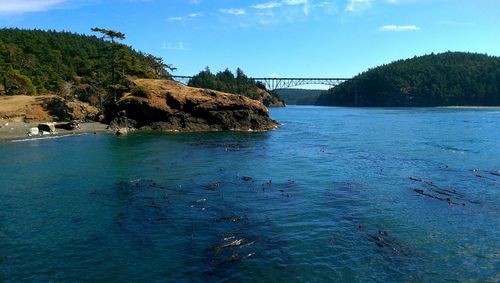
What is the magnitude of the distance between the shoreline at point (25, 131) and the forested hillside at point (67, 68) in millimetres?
10091

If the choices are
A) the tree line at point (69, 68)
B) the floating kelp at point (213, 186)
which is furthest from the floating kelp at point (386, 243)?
the tree line at point (69, 68)

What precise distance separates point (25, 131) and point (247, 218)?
46789 mm

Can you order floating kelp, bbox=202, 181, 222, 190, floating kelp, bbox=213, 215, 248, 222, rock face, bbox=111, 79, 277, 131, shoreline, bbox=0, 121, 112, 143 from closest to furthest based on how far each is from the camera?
floating kelp, bbox=213, 215, 248, 222
floating kelp, bbox=202, 181, 222, 190
shoreline, bbox=0, 121, 112, 143
rock face, bbox=111, 79, 277, 131

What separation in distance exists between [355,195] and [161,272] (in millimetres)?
14470

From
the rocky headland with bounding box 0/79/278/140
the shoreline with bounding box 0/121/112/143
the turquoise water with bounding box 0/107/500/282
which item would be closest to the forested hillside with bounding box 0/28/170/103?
the rocky headland with bounding box 0/79/278/140

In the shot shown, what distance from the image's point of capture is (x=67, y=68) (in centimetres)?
12244

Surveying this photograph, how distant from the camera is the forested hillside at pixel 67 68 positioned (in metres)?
76.4

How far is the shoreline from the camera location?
5059cm

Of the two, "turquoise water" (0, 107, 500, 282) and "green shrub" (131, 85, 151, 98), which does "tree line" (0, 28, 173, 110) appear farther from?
"turquoise water" (0, 107, 500, 282)

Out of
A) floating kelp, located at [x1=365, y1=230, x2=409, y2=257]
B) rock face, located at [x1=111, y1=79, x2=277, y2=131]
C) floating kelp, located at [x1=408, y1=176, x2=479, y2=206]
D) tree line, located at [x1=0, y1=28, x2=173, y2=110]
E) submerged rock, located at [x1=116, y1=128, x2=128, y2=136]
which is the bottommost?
floating kelp, located at [x1=365, y1=230, x2=409, y2=257]

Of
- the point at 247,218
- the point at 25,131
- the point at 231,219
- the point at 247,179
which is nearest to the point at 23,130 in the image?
the point at 25,131

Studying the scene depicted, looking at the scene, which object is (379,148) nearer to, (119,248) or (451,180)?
(451,180)

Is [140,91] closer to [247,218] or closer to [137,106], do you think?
[137,106]

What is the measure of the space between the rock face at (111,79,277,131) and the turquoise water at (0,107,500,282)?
2670cm
